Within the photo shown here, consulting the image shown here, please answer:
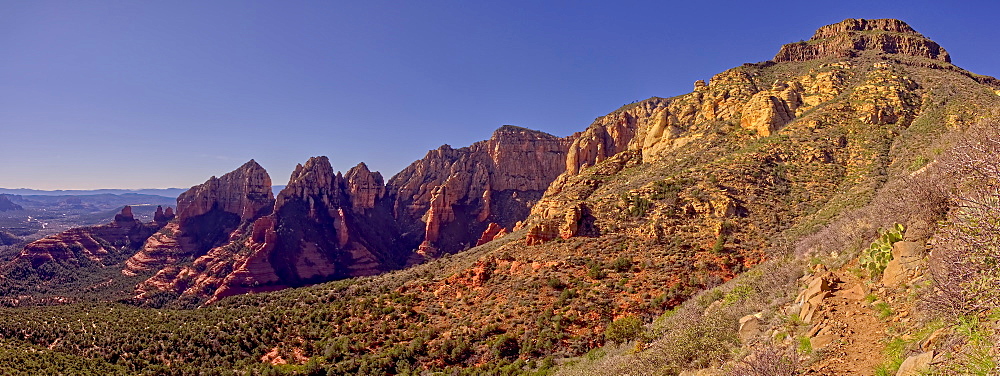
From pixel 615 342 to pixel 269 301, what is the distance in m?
33.8

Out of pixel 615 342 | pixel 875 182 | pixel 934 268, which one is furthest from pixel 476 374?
pixel 875 182

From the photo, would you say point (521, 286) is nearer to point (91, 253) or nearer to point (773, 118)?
point (773, 118)

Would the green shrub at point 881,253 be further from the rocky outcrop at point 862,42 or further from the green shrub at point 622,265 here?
the rocky outcrop at point 862,42

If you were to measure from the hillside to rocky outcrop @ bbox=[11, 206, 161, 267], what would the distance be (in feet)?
134

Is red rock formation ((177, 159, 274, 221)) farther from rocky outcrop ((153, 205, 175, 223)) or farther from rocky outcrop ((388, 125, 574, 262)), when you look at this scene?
rocky outcrop ((388, 125, 574, 262))

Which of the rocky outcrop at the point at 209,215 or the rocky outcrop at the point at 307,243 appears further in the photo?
the rocky outcrop at the point at 209,215

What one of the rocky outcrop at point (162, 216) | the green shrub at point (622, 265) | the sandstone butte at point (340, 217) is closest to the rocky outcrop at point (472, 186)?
the sandstone butte at point (340, 217)

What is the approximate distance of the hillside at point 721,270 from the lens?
8.41 metres

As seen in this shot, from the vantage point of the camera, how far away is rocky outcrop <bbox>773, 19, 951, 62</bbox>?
5453 centimetres

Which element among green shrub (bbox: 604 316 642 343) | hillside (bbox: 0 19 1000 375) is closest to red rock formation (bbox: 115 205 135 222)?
hillside (bbox: 0 19 1000 375)

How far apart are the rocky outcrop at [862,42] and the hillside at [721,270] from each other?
27 cm

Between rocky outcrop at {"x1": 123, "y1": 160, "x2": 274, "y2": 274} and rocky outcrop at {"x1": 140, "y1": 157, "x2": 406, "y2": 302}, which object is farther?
rocky outcrop at {"x1": 123, "y1": 160, "x2": 274, "y2": 274}

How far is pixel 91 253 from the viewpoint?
313ft

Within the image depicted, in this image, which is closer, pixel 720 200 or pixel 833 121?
pixel 720 200
